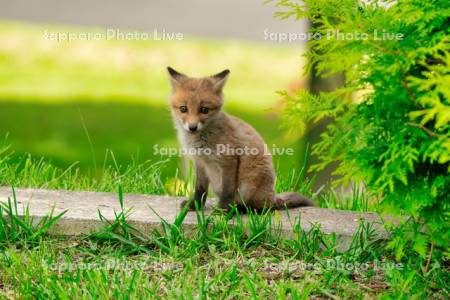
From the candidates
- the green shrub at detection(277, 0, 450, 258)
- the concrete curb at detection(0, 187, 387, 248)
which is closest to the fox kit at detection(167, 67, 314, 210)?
the concrete curb at detection(0, 187, 387, 248)

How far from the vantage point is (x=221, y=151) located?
5.85 metres

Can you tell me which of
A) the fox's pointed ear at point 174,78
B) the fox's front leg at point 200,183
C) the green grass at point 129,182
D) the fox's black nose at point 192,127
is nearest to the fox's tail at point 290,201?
the green grass at point 129,182

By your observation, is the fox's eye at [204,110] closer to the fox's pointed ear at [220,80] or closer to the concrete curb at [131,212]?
the fox's pointed ear at [220,80]

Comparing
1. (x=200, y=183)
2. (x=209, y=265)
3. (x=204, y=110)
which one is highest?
(x=204, y=110)

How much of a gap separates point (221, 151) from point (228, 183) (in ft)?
0.82

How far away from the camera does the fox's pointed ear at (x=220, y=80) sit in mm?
6031

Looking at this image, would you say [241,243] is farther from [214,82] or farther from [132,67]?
[132,67]

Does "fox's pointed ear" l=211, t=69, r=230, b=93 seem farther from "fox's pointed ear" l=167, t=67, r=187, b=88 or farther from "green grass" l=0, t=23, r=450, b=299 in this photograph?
"green grass" l=0, t=23, r=450, b=299

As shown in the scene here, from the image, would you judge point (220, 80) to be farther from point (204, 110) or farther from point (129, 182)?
point (129, 182)

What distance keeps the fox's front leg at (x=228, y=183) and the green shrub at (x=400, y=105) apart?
1.15 m

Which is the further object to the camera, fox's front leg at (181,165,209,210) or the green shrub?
fox's front leg at (181,165,209,210)

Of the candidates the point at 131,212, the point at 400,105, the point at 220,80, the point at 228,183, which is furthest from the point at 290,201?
the point at 400,105

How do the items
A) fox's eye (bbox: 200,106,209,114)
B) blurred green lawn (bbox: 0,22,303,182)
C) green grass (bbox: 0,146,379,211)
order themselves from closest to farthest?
1. fox's eye (bbox: 200,106,209,114)
2. green grass (bbox: 0,146,379,211)
3. blurred green lawn (bbox: 0,22,303,182)

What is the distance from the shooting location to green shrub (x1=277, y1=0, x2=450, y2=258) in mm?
4094
